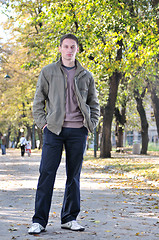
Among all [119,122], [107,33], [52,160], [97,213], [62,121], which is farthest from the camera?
[119,122]

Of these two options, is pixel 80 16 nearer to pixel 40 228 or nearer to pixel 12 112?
pixel 40 228

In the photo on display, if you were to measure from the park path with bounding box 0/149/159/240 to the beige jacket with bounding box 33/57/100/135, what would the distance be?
1233mm

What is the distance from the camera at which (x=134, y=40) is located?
14852 mm

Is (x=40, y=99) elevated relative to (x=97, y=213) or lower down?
elevated

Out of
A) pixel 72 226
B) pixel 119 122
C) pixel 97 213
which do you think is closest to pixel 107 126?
pixel 119 122

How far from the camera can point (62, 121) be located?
5527mm

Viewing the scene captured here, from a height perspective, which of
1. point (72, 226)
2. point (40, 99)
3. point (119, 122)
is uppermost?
point (119, 122)

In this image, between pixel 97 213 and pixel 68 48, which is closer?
pixel 68 48

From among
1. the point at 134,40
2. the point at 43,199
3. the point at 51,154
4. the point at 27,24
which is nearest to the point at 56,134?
the point at 51,154

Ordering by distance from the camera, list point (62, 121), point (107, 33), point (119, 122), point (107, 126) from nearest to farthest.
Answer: point (62, 121)
point (107, 33)
point (107, 126)
point (119, 122)

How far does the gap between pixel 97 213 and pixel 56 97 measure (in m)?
2.80

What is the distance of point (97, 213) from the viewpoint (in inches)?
307

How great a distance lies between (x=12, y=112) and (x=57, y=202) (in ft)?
168

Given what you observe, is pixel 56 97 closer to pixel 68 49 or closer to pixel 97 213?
pixel 68 49
